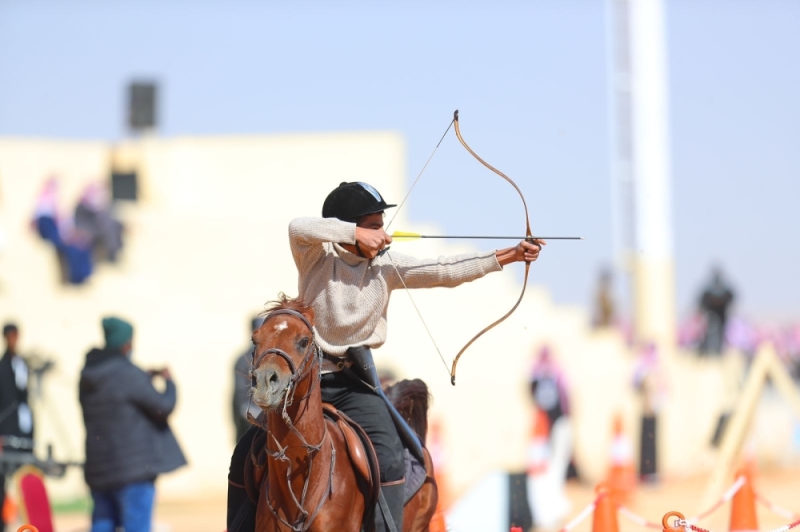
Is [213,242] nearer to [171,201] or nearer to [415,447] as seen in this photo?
[171,201]

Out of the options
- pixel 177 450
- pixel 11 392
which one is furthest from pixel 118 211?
pixel 177 450

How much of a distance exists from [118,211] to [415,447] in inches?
887

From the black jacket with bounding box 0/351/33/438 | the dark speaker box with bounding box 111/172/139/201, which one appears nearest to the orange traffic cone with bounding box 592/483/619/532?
the black jacket with bounding box 0/351/33/438

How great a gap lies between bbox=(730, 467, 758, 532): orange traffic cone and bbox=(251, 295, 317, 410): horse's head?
626cm

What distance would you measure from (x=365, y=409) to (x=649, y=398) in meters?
17.0

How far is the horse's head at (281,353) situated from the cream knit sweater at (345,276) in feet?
1.52

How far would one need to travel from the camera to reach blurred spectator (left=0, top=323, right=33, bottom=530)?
1123 centimetres

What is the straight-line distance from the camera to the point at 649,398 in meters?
22.5

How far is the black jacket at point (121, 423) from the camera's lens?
8.74 metres

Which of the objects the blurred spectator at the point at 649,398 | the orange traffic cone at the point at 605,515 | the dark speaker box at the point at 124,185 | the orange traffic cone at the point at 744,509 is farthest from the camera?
the dark speaker box at the point at 124,185

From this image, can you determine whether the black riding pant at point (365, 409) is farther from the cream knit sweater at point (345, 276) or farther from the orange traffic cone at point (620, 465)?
the orange traffic cone at point (620, 465)

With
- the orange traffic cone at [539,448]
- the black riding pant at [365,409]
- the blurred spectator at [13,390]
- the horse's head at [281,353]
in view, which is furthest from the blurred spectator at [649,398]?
the horse's head at [281,353]

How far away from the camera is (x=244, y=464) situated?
6156 mm

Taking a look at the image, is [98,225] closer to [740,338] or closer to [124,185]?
[124,185]
